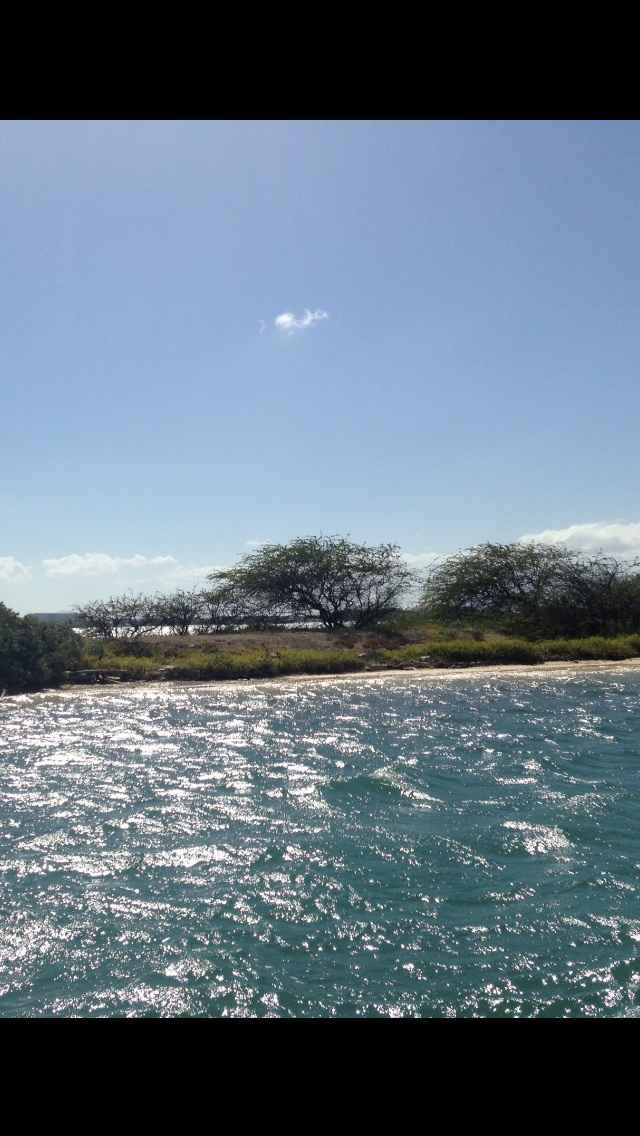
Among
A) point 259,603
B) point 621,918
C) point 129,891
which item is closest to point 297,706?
point 129,891

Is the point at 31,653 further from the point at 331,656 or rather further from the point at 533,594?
the point at 533,594

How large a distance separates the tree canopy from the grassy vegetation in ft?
11.2

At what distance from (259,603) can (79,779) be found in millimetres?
25150

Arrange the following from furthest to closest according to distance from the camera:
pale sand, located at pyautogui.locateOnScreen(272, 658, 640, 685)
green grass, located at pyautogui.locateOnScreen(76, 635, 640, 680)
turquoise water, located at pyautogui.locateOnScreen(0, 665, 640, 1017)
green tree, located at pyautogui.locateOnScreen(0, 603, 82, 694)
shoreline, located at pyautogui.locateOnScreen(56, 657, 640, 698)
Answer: green grass, located at pyautogui.locateOnScreen(76, 635, 640, 680), pale sand, located at pyautogui.locateOnScreen(272, 658, 640, 685), shoreline, located at pyautogui.locateOnScreen(56, 657, 640, 698), green tree, located at pyautogui.locateOnScreen(0, 603, 82, 694), turquoise water, located at pyautogui.locateOnScreen(0, 665, 640, 1017)

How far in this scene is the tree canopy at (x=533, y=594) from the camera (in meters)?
31.0

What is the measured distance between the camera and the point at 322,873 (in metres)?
6.47

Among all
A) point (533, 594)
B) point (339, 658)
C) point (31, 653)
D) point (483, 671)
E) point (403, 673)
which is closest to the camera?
point (31, 653)

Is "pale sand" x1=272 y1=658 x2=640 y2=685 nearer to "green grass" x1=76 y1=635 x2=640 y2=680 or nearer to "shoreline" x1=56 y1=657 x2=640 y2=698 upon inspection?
"shoreline" x1=56 y1=657 x2=640 y2=698

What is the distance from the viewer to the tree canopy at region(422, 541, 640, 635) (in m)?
31.0

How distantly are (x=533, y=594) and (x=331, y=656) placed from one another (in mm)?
14557

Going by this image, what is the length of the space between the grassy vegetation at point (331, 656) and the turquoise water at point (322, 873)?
27.6 feet

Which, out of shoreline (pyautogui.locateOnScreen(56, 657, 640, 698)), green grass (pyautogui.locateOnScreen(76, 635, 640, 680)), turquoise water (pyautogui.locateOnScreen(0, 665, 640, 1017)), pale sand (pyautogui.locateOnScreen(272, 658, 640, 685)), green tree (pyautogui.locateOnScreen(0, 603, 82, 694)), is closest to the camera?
turquoise water (pyautogui.locateOnScreen(0, 665, 640, 1017))

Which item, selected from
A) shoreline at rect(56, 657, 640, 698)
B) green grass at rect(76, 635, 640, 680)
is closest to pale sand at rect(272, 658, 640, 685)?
shoreline at rect(56, 657, 640, 698)

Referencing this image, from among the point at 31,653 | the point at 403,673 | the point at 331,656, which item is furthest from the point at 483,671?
the point at 31,653
